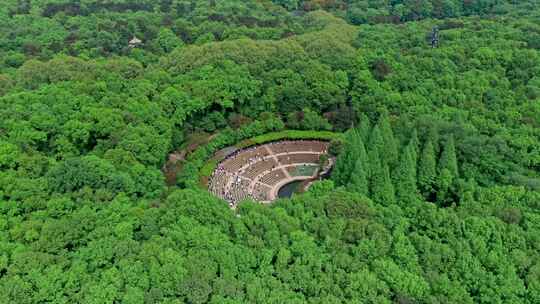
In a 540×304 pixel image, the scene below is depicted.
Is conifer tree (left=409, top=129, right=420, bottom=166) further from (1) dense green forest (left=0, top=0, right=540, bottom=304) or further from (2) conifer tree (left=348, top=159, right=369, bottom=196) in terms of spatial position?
(2) conifer tree (left=348, top=159, right=369, bottom=196)

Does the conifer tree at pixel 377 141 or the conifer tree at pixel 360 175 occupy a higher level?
the conifer tree at pixel 377 141

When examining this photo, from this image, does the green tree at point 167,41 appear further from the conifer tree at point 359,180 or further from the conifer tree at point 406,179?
the conifer tree at point 406,179

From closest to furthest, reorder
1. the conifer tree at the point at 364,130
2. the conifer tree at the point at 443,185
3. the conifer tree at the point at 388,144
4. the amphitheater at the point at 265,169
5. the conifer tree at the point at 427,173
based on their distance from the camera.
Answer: the conifer tree at the point at 443,185 → the conifer tree at the point at 427,173 → the conifer tree at the point at 388,144 → the conifer tree at the point at 364,130 → the amphitheater at the point at 265,169

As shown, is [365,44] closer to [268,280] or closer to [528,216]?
[528,216]

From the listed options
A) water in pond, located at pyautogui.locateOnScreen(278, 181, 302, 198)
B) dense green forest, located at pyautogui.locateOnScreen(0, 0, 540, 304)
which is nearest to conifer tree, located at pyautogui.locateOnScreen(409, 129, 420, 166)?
dense green forest, located at pyautogui.locateOnScreen(0, 0, 540, 304)

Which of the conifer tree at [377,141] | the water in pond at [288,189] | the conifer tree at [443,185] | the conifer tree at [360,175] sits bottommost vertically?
the water in pond at [288,189]

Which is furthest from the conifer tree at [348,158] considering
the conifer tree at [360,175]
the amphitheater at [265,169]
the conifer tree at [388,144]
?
the amphitheater at [265,169]
